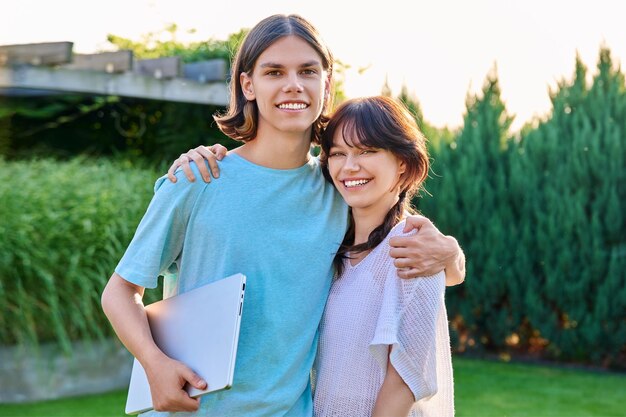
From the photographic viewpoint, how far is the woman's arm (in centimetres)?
228

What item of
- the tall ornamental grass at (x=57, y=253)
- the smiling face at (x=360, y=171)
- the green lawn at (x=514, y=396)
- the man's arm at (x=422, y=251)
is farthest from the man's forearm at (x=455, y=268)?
the tall ornamental grass at (x=57, y=253)

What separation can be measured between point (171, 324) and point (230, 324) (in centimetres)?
19

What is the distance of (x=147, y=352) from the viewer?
2252 mm

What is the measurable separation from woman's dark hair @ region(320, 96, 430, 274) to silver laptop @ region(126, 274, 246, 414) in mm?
375

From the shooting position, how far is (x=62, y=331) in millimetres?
5938

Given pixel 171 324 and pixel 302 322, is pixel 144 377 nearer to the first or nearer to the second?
pixel 171 324

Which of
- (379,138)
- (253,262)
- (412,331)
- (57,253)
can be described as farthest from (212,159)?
(57,253)

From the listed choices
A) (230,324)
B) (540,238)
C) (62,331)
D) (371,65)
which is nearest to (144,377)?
(230,324)

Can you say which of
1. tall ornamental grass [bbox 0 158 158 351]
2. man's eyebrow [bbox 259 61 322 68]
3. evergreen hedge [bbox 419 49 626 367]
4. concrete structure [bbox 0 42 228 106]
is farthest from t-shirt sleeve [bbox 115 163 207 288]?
concrete structure [bbox 0 42 228 106]

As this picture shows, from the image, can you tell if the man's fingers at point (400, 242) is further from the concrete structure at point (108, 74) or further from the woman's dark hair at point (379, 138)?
the concrete structure at point (108, 74)

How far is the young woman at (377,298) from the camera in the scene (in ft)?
7.48

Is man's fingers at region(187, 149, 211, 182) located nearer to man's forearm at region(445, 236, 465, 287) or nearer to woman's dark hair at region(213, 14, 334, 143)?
woman's dark hair at region(213, 14, 334, 143)

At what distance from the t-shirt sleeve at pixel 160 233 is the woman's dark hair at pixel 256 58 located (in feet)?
1.02

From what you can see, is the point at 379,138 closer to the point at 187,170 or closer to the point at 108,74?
the point at 187,170
